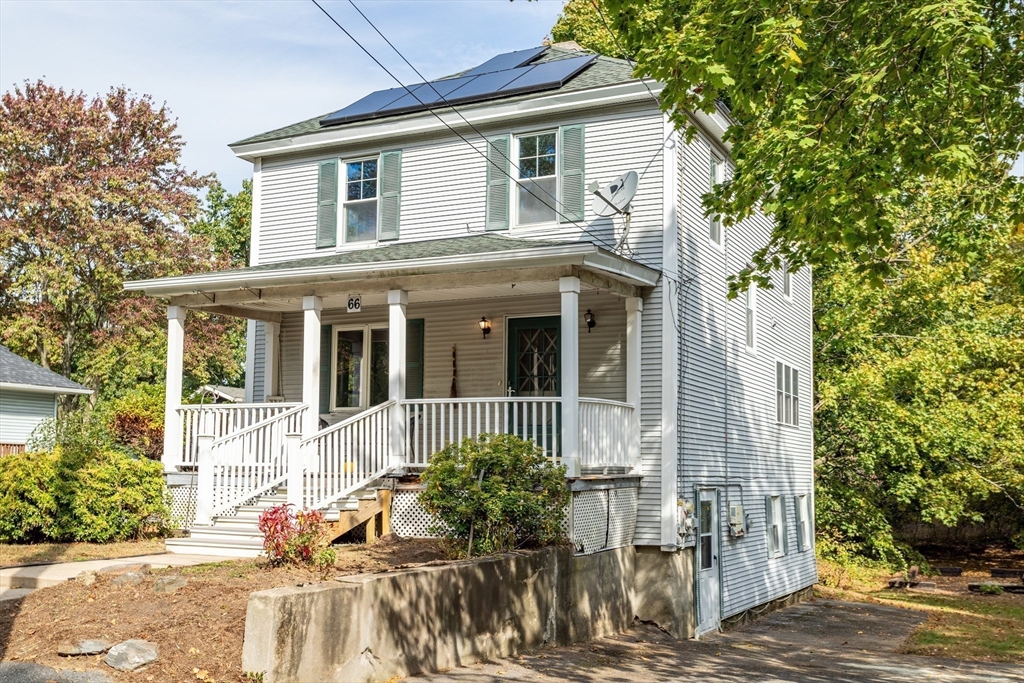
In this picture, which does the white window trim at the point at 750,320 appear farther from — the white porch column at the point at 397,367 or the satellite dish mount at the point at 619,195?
the white porch column at the point at 397,367

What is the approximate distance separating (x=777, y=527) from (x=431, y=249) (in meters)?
10.3

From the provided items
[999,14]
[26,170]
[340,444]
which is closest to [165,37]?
[340,444]

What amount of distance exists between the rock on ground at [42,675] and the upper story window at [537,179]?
9776 mm

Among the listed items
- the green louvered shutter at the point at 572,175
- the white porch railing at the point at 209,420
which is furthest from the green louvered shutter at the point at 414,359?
the green louvered shutter at the point at 572,175

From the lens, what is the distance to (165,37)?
45.0 feet

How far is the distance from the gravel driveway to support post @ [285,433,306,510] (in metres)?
3.74

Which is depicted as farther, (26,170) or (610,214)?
(26,170)

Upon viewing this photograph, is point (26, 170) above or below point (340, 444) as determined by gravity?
above

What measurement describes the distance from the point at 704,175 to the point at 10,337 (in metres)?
23.3

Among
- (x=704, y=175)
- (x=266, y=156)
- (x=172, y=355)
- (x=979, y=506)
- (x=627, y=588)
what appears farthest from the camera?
(x=979, y=506)

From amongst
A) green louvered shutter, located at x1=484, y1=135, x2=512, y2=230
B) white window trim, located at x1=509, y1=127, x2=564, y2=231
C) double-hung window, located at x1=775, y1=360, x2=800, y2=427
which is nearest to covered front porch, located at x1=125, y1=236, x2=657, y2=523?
green louvered shutter, located at x1=484, y1=135, x2=512, y2=230

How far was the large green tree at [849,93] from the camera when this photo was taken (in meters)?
8.70

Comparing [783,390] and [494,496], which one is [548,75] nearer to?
[494,496]

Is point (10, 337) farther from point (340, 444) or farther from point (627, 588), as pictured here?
point (627, 588)
